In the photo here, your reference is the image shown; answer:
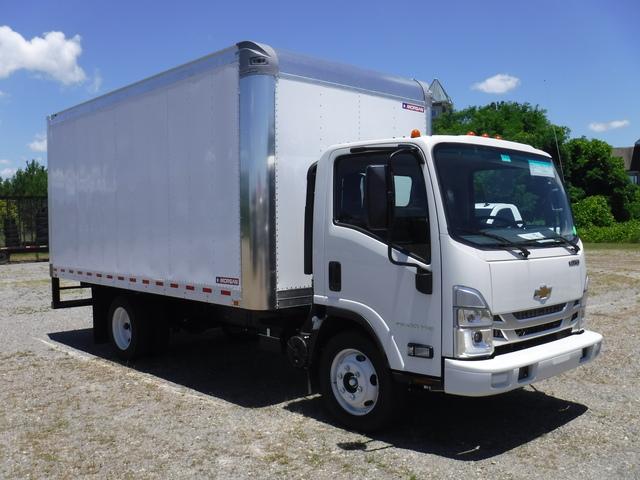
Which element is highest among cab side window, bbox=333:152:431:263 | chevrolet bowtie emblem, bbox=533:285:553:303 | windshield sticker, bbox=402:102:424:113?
Result: windshield sticker, bbox=402:102:424:113

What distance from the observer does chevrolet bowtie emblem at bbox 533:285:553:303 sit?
507 cm

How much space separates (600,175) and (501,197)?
4114 centimetres

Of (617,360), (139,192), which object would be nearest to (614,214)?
(617,360)

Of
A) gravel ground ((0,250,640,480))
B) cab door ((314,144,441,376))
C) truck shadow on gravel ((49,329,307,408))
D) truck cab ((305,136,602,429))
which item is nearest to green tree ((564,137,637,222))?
gravel ground ((0,250,640,480))

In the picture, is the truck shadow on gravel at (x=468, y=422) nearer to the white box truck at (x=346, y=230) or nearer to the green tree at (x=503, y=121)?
the white box truck at (x=346, y=230)

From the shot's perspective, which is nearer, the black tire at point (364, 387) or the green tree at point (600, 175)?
the black tire at point (364, 387)

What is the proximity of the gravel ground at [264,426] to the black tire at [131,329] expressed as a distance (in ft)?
0.66

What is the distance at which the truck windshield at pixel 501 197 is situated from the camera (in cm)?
494

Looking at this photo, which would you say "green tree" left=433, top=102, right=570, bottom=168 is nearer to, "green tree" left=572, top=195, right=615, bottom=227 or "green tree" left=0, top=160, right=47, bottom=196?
"green tree" left=572, top=195, right=615, bottom=227

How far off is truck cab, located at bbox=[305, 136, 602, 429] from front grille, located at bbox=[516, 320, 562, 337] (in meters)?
0.01

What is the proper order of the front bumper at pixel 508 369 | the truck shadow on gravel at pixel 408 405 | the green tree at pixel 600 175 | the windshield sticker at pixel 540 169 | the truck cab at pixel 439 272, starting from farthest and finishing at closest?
the green tree at pixel 600 175 → the windshield sticker at pixel 540 169 → the truck shadow on gravel at pixel 408 405 → the truck cab at pixel 439 272 → the front bumper at pixel 508 369

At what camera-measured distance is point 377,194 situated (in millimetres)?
4910

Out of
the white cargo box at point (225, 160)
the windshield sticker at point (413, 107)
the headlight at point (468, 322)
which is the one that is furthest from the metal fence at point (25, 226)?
the headlight at point (468, 322)

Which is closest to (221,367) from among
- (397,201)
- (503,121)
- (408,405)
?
(408,405)
